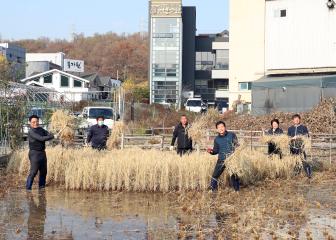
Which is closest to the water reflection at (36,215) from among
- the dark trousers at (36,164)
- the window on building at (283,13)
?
the dark trousers at (36,164)

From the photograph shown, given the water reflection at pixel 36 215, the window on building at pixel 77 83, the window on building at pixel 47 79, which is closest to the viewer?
the water reflection at pixel 36 215

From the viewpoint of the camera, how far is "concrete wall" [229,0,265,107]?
44.7 meters

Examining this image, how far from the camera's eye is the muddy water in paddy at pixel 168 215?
7.93 metres

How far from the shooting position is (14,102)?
16609 millimetres

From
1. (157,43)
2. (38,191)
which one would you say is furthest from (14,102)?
(157,43)

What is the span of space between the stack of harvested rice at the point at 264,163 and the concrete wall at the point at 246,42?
30512mm

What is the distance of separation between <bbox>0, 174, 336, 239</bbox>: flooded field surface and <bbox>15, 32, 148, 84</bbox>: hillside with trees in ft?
237

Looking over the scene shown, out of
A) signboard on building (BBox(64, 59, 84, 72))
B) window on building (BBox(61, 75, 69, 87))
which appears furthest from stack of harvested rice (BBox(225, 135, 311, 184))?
signboard on building (BBox(64, 59, 84, 72))

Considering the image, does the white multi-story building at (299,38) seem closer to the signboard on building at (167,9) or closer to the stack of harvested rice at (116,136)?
the signboard on building at (167,9)

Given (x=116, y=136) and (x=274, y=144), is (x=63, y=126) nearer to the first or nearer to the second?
(x=116, y=136)

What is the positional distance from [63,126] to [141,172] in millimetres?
3075

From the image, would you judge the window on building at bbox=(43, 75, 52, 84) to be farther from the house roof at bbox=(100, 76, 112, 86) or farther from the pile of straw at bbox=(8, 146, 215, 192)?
the pile of straw at bbox=(8, 146, 215, 192)

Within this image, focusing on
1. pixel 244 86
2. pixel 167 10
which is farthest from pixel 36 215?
pixel 167 10

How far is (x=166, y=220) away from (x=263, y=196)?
118 inches
